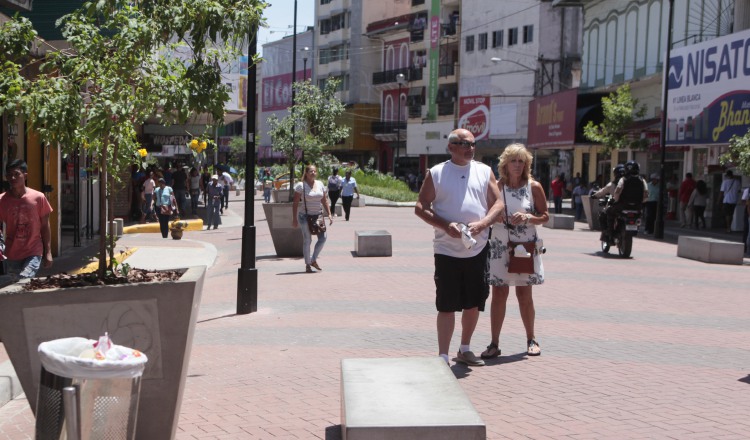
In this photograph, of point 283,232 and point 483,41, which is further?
point 483,41

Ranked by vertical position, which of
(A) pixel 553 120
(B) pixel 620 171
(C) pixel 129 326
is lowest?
(C) pixel 129 326

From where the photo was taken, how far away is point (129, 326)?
5.41 m

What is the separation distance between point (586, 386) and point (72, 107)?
4.06 m

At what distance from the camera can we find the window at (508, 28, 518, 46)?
2363 inches

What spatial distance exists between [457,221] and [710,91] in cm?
2307

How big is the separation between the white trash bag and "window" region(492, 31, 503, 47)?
5905 centimetres

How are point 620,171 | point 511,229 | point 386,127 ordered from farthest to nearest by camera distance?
point 386,127 < point 620,171 < point 511,229

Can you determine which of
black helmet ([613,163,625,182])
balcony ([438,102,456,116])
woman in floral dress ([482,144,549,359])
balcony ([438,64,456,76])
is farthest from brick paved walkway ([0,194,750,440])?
balcony ([438,64,456,76])

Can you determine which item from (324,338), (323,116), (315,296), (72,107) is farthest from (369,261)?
(323,116)

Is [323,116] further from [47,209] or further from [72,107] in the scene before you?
[72,107]

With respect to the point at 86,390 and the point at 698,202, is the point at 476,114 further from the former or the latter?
the point at 86,390

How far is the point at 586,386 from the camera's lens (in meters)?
7.16

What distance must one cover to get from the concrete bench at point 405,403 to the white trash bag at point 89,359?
1.05 meters

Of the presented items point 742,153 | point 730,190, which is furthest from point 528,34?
point 742,153
